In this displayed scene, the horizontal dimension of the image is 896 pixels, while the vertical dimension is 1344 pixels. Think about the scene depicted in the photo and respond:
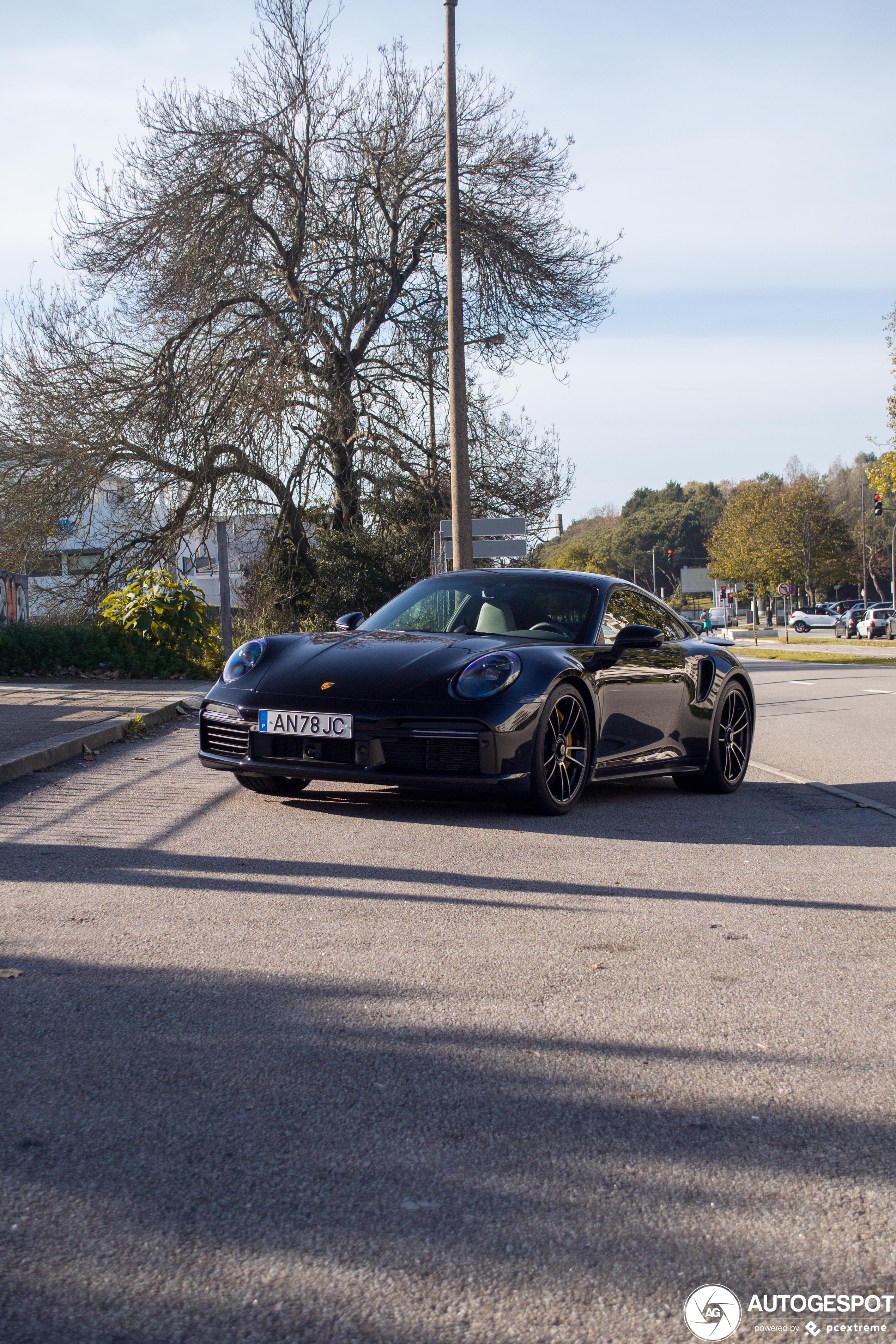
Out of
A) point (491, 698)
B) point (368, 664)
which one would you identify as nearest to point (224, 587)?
point (368, 664)

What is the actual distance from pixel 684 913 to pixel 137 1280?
2803 mm

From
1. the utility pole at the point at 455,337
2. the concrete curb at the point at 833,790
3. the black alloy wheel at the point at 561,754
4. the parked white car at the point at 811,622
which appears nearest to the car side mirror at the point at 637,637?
the black alloy wheel at the point at 561,754

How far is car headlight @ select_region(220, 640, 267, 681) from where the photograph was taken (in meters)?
6.57

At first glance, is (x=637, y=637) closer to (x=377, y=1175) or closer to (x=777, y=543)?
(x=377, y=1175)

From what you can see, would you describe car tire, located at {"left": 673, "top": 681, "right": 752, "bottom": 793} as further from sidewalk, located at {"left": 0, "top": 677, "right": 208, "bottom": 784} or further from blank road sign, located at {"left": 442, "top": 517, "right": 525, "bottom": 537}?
blank road sign, located at {"left": 442, "top": 517, "right": 525, "bottom": 537}

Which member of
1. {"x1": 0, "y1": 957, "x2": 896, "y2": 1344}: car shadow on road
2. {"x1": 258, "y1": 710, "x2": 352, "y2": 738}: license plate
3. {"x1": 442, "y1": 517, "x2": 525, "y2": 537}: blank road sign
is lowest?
{"x1": 0, "y1": 957, "x2": 896, "y2": 1344}: car shadow on road

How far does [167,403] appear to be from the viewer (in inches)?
853

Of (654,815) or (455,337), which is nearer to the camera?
(654,815)

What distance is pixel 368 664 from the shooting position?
6.29 metres

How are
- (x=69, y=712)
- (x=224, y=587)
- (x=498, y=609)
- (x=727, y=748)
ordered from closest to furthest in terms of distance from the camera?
(x=498, y=609) → (x=727, y=748) → (x=69, y=712) → (x=224, y=587)

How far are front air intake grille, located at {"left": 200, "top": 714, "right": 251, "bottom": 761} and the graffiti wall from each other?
1300 centimetres

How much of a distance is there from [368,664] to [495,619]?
1120 mm

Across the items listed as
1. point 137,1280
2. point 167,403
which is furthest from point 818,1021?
point 167,403

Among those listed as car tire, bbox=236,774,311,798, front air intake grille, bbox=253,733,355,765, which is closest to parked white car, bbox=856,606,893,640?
car tire, bbox=236,774,311,798
